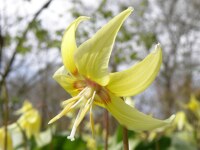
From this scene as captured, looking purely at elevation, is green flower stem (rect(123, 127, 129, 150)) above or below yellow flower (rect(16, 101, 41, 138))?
above

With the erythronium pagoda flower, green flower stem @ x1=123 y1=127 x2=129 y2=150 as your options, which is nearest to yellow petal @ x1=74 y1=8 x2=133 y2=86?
the erythronium pagoda flower

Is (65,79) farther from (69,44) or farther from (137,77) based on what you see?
(137,77)

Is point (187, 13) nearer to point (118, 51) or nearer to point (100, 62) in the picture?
point (118, 51)

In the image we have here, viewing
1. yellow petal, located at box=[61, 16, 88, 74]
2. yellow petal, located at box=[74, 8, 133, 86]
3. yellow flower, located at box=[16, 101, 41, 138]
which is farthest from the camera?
yellow flower, located at box=[16, 101, 41, 138]

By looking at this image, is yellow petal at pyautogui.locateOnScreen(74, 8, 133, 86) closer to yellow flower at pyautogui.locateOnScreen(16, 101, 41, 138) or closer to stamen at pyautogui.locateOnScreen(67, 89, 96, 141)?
stamen at pyautogui.locateOnScreen(67, 89, 96, 141)

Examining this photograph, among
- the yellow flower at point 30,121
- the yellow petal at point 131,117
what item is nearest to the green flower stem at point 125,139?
the yellow petal at point 131,117

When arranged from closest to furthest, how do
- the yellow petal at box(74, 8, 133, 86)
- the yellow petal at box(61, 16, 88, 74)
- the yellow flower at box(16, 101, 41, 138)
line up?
the yellow petal at box(74, 8, 133, 86) → the yellow petal at box(61, 16, 88, 74) → the yellow flower at box(16, 101, 41, 138)

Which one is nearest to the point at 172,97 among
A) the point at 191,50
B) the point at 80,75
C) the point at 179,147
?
the point at 191,50
